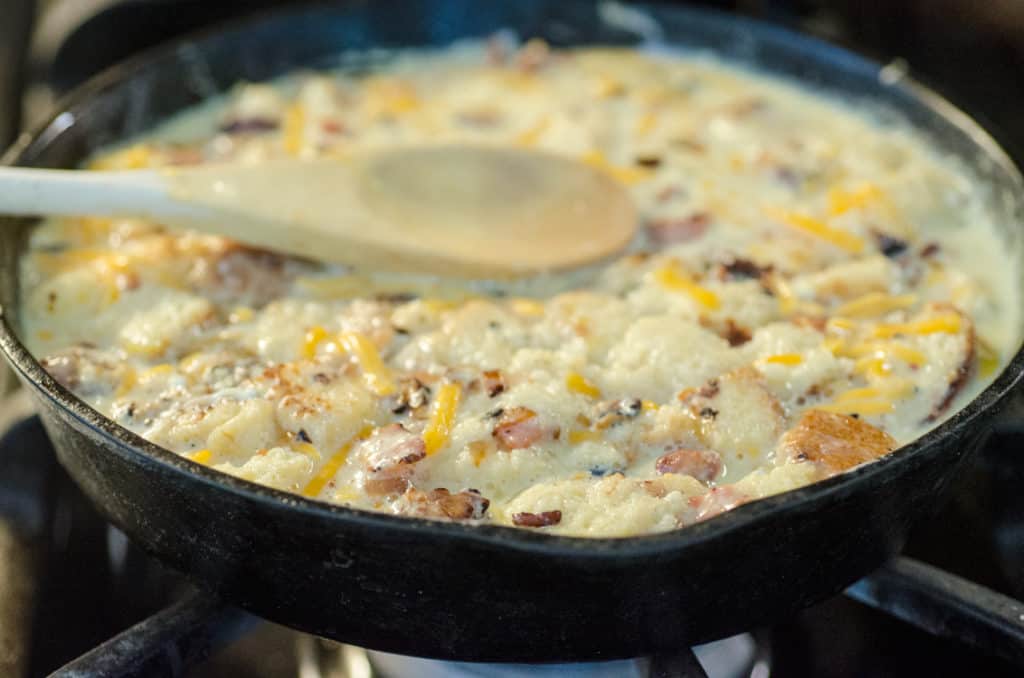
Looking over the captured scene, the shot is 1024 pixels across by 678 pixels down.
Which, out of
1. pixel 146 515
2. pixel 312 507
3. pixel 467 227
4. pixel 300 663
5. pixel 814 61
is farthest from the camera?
pixel 814 61

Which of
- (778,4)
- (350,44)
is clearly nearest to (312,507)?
(350,44)

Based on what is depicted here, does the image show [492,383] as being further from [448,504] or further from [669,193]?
[669,193]

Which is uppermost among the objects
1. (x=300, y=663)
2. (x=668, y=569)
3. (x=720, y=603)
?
(x=668, y=569)

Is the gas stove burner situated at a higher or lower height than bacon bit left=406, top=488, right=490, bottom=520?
lower

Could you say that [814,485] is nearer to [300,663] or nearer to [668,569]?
[668,569]

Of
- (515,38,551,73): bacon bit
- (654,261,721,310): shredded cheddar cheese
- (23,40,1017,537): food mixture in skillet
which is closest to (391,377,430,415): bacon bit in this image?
(23,40,1017,537): food mixture in skillet

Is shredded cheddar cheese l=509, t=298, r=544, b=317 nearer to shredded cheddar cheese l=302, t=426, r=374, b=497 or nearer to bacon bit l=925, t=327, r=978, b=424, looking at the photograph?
shredded cheddar cheese l=302, t=426, r=374, b=497

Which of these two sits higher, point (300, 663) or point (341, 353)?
point (341, 353)
